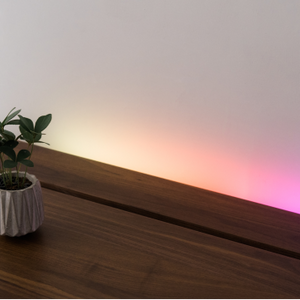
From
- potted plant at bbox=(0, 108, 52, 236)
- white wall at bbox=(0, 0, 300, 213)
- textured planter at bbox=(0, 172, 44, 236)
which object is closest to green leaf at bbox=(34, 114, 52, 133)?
potted plant at bbox=(0, 108, 52, 236)

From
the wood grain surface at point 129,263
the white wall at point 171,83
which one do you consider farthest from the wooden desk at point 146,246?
the white wall at point 171,83

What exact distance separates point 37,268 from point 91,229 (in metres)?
0.19

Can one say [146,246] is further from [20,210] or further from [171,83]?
[171,83]

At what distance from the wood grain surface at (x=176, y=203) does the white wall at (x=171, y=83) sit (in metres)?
0.17

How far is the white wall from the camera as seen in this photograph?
47.1 inches

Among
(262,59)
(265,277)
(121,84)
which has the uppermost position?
(262,59)

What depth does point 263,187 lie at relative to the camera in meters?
1.34

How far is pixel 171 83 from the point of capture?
51.8 inches

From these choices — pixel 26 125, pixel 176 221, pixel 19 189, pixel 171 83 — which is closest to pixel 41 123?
pixel 26 125

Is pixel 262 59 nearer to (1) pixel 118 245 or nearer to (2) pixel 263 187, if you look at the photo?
(2) pixel 263 187

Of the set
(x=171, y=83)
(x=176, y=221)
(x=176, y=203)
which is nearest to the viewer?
(x=176, y=221)

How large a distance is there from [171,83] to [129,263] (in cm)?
74

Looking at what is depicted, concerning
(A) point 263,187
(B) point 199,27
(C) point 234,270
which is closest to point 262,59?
(B) point 199,27

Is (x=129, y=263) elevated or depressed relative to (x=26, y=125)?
depressed
